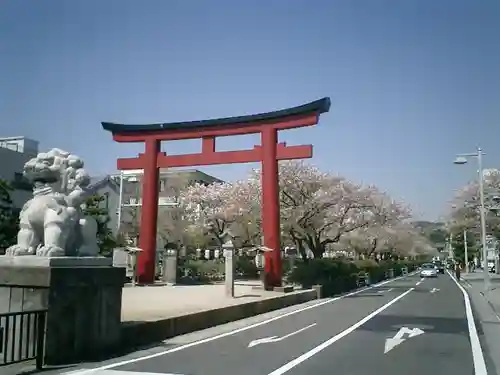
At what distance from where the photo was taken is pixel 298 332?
37.4ft

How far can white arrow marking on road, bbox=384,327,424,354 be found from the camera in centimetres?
951

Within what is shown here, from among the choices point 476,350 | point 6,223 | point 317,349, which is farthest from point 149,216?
point 476,350

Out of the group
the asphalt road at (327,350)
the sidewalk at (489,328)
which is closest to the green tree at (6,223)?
the asphalt road at (327,350)

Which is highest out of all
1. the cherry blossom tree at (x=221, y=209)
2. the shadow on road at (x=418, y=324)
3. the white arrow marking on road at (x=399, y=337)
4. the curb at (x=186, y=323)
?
the cherry blossom tree at (x=221, y=209)

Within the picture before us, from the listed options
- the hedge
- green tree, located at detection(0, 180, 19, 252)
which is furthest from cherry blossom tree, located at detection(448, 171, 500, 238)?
green tree, located at detection(0, 180, 19, 252)

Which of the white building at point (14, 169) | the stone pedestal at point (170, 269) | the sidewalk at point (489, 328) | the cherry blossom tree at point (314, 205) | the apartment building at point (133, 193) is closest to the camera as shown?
the sidewalk at point (489, 328)

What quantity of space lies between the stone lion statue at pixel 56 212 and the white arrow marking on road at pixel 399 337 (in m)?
A: 6.10

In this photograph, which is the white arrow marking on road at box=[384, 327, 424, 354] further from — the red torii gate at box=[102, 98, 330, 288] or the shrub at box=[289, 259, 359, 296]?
the shrub at box=[289, 259, 359, 296]

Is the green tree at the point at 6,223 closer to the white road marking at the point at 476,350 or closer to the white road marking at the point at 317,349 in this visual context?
the white road marking at the point at 317,349

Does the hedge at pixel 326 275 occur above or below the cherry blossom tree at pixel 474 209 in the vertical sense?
below

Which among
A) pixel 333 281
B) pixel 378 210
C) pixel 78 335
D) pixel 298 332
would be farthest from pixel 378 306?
pixel 378 210

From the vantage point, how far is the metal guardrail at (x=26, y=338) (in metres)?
6.52

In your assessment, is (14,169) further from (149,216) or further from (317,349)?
(317,349)

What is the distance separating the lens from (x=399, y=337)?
10742 millimetres
